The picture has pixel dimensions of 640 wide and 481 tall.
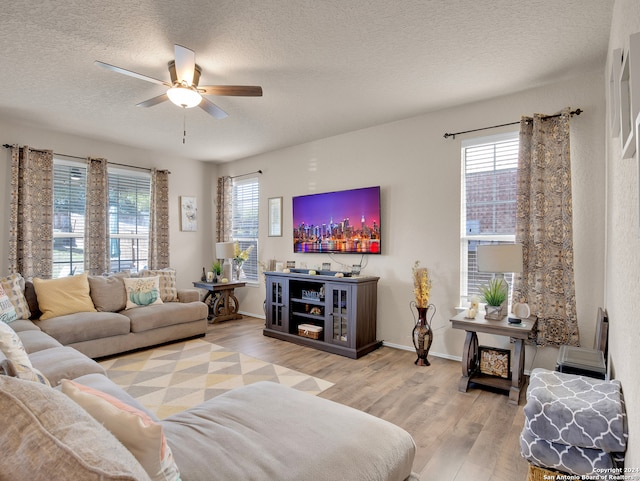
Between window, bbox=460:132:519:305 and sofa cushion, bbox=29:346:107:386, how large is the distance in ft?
11.3

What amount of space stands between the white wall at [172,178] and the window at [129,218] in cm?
29

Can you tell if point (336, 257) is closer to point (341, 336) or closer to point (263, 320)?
point (341, 336)

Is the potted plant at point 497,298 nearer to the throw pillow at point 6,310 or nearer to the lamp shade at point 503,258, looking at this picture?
the lamp shade at point 503,258

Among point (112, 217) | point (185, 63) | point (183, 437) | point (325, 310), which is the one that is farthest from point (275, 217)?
point (183, 437)

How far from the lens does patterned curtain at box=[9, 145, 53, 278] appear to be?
4.33 metres

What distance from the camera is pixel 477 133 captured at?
3697mm

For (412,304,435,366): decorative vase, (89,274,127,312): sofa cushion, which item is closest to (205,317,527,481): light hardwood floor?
(412,304,435,366): decorative vase

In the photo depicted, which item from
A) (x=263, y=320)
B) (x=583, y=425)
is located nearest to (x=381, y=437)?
(x=583, y=425)

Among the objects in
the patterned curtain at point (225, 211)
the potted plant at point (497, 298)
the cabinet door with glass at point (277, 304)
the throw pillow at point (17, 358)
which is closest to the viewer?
the throw pillow at point (17, 358)

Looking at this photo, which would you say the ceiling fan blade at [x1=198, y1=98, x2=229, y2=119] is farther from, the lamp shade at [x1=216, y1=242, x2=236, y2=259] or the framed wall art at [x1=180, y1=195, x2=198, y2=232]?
the framed wall art at [x1=180, y1=195, x2=198, y2=232]

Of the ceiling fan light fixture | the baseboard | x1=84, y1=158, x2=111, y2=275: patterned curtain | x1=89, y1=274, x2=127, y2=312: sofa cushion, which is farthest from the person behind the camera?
the baseboard

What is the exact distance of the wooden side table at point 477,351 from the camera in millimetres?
2814

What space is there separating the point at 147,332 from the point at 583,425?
13.7 feet

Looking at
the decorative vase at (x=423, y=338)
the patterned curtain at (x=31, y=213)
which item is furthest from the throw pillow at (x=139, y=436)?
the patterned curtain at (x=31, y=213)
